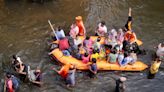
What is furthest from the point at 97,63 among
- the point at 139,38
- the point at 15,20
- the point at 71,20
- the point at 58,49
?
the point at 15,20

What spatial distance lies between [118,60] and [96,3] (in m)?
6.75

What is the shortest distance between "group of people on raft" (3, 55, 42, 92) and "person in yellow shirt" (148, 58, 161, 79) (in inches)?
192

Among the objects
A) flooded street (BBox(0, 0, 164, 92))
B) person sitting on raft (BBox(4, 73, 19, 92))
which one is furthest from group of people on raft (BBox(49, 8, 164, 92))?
person sitting on raft (BBox(4, 73, 19, 92))

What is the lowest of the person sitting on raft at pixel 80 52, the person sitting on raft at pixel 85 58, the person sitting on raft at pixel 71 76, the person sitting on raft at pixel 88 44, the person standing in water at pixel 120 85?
the person standing in water at pixel 120 85

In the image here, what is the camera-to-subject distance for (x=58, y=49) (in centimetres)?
1656

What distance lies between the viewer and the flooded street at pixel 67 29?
15.4 m

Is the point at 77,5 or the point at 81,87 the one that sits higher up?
the point at 77,5

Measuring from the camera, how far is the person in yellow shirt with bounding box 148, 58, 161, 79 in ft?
49.5

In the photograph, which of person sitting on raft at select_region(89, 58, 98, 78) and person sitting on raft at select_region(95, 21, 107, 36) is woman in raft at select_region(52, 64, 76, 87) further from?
person sitting on raft at select_region(95, 21, 107, 36)

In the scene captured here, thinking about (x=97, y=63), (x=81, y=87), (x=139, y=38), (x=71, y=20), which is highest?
(x=71, y=20)

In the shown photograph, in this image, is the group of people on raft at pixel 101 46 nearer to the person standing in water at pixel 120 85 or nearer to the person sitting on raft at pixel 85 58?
the person sitting on raft at pixel 85 58

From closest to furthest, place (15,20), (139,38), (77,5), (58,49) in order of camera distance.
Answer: (58,49) → (139,38) → (15,20) → (77,5)

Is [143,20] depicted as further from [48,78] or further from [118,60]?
[48,78]

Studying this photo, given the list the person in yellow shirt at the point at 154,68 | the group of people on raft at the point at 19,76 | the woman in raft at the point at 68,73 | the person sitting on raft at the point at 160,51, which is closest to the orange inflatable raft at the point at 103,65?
the person in yellow shirt at the point at 154,68
